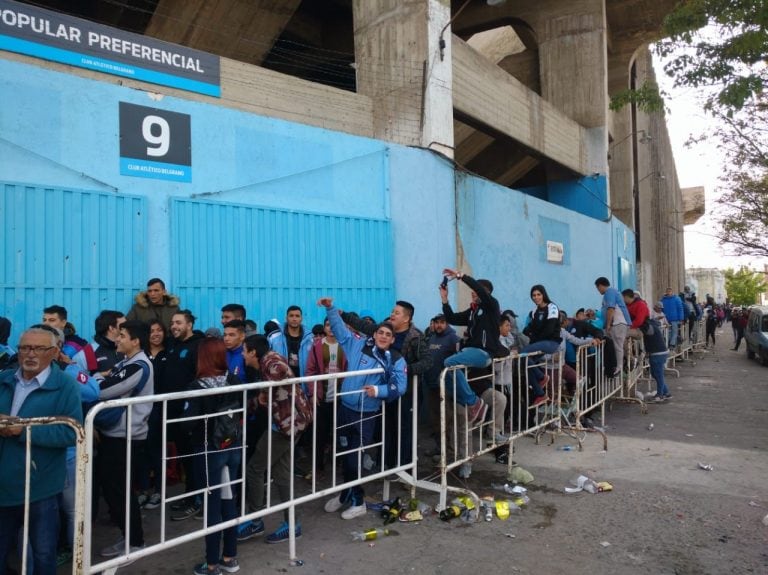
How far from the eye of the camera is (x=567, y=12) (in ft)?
53.8

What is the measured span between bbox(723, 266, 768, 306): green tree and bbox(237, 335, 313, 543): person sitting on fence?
82.3 meters

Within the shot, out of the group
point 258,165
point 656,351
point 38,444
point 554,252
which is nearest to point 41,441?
point 38,444

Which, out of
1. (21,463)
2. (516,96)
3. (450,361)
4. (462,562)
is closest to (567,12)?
(516,96)

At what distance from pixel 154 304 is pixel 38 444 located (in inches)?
140

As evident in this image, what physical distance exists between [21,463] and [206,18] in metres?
11.5

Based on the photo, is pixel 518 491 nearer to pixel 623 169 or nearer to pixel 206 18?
pixel 206 18

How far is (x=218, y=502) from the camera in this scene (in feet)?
12.2

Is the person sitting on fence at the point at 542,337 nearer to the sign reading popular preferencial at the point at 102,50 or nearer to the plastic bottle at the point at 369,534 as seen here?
the plastic bottle at the point at 369,534

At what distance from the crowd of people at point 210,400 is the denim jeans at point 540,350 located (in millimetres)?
20

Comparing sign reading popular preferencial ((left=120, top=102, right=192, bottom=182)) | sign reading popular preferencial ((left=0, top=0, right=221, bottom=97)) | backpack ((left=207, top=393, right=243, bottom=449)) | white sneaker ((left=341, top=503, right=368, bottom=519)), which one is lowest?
white sneaker ((left=341, top=503, right=368, bottom=519))

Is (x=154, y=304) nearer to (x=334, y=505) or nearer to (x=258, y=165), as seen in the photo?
(x=258, y=165)

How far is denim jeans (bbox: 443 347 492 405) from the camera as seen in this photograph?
5.49m

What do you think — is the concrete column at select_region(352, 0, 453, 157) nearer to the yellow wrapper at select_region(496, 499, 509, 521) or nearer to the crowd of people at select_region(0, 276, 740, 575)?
the crowd of people at select_region(0, 276, 740, 575)

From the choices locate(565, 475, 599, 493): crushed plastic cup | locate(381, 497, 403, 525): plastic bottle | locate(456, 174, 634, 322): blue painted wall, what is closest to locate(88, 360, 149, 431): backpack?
locate(381, 497, 403, 525): plastic bottle
